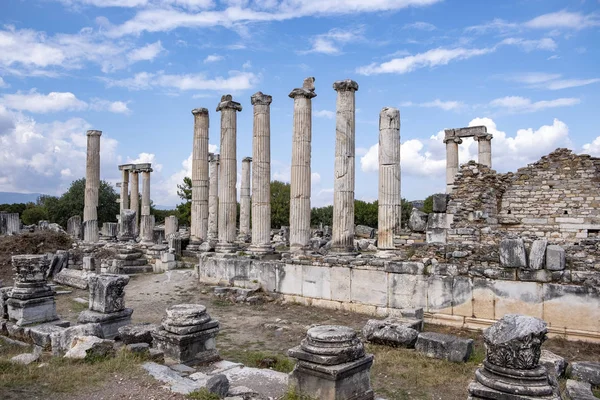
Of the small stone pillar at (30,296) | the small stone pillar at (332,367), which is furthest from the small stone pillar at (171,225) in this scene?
the small stone pillar at (332,367)

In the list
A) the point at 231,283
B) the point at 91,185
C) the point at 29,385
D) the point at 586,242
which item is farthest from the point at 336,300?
the point at 91,185

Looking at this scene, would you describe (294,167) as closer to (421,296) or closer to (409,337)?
(421,296)

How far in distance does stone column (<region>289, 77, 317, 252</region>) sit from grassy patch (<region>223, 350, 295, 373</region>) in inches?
270

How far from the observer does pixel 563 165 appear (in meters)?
17.8

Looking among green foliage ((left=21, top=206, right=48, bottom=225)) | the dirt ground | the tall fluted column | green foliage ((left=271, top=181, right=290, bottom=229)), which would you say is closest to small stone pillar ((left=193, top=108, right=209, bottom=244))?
the dirt ground

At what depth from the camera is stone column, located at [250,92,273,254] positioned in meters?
15.9

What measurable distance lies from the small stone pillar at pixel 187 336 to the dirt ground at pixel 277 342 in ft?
2.07

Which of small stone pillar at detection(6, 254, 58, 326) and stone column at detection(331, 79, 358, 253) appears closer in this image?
small stone pillar at detection(6, 254, 58, 326)

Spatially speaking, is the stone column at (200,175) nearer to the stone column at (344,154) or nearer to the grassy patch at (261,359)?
the stone column at (344,154)

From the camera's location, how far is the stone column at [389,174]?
13109mm

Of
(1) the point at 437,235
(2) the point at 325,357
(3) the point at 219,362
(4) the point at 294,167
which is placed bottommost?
(3) the point at 219,362

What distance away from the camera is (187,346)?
7.26 m

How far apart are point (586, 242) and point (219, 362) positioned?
8.17 metres

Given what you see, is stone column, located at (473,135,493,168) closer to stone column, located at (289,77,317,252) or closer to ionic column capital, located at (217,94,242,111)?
stone column, located at (289,77,317,252)
